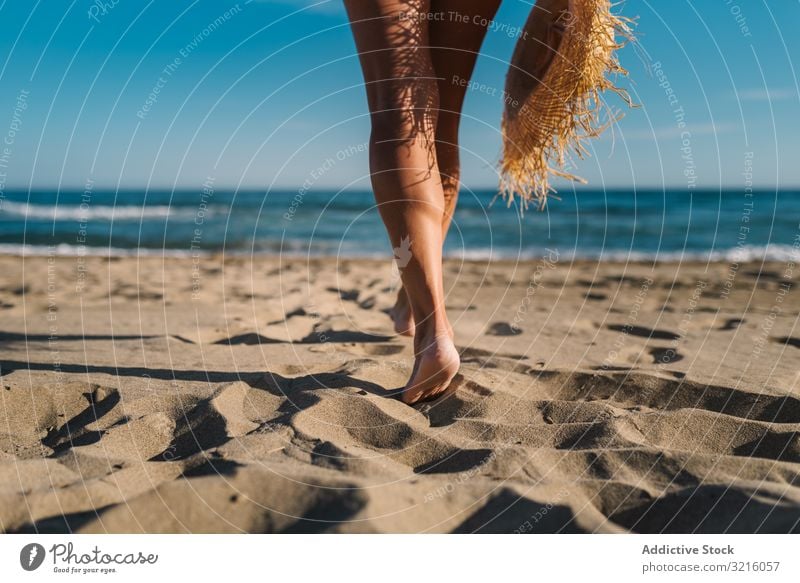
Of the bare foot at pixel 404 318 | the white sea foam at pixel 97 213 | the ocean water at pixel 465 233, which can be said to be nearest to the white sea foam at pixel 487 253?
the ocean water at pixel 465 233

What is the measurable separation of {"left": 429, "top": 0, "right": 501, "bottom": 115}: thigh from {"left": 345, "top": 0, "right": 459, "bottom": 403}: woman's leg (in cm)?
20

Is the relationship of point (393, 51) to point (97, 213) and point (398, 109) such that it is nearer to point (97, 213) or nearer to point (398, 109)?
point (398, 109)

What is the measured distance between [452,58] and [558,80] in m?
0.36

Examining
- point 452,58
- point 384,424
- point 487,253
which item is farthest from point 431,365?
point 487,253

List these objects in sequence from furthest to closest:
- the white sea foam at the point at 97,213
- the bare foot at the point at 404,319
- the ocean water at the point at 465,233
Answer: the white sea foam at the point at 97,213 < the ocean water at the point at 465,233 < the bare foot at the point at 404,319

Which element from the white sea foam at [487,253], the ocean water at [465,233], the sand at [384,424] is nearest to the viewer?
the sand at [384,424]

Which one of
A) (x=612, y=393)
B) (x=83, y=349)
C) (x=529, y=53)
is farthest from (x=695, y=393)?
(x=83, y=349)

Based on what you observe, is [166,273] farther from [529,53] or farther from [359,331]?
[529,53]

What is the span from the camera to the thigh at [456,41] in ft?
6.92

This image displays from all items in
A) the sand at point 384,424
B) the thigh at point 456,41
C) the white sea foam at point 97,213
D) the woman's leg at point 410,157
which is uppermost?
the white sea foam at point 97,213

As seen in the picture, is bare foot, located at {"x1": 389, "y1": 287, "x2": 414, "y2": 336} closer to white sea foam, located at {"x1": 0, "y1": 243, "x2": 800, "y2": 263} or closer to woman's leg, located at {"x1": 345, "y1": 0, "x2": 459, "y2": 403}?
woman's leg, located at {"x1": 345, "y1": 0, "x2": 459, "y2": 403}

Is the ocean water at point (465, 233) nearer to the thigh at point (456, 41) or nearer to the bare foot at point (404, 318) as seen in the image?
the bare foot at point (404, 318)

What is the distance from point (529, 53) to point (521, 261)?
568 cm

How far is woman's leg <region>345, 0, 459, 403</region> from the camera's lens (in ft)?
6.08
